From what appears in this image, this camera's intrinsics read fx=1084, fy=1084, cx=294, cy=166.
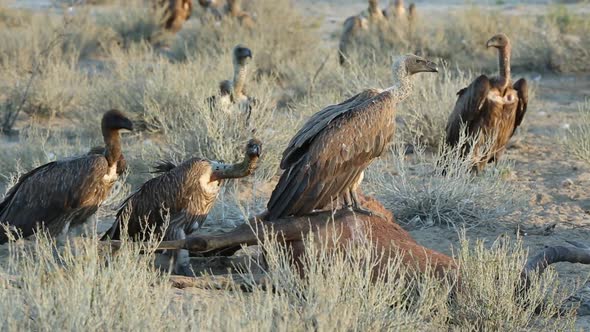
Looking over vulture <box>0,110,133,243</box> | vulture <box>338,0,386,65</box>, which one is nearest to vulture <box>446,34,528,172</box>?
vulture <box>0,110,133,243</box>

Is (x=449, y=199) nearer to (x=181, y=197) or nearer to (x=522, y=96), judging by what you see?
(x=522, y=96)

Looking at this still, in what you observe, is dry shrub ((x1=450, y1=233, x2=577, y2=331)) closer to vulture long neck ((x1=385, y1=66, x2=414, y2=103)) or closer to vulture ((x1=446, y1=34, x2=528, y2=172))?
vulture long neck ((x1=385, y1=66, x2=414, y2=103))

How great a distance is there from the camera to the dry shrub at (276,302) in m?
4.41

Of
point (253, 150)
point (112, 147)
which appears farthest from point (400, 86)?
point (112, 147)

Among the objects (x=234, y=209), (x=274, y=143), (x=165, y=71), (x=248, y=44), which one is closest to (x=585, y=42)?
(x=248, y=44)

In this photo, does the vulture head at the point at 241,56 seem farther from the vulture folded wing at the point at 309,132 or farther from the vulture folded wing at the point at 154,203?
the vulture folded wing at the point at 309,132

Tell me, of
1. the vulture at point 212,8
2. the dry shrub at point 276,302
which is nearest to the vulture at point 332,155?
the dry shrub at point 276,302

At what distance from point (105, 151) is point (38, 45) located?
9.30 m

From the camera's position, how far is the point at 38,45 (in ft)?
53.2

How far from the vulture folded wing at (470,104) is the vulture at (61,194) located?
12.4 ft

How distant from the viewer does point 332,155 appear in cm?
654

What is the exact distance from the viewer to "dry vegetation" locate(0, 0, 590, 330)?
462cm

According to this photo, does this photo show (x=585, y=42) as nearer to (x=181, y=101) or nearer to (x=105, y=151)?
(x=181, y=101)

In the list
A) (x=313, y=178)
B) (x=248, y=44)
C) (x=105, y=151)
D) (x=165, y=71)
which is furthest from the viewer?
(x=248, y=44)
